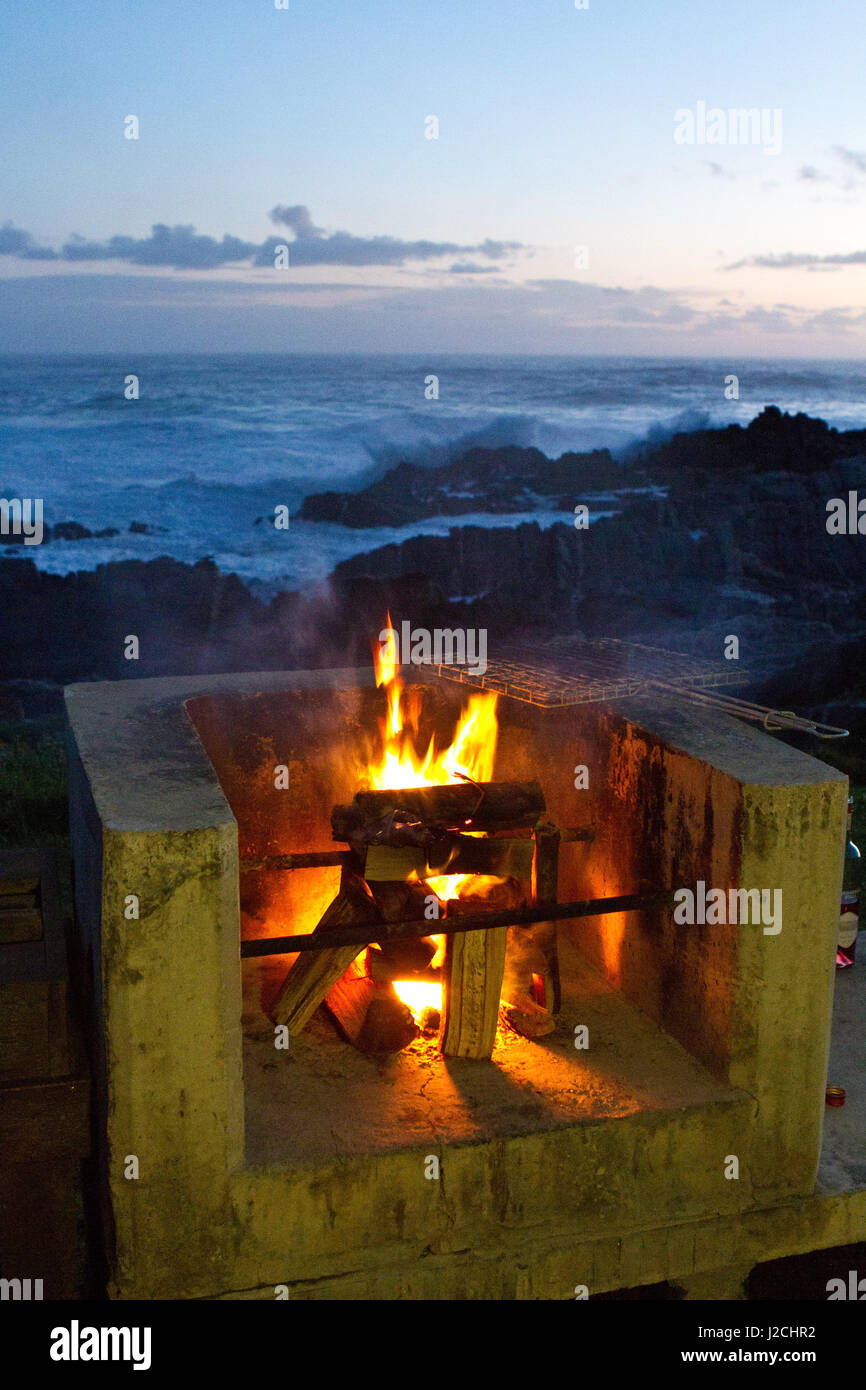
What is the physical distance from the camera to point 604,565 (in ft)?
64.3

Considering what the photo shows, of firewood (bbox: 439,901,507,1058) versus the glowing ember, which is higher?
firewood (bbox: 439,901,507,1058)

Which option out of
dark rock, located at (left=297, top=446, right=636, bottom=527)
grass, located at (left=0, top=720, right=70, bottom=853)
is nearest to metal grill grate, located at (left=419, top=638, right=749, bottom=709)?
grass, located at (left=0, top=720, right=70, bottom=853)

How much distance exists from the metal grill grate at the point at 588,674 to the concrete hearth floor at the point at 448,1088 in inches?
46.7

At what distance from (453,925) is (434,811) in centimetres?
42

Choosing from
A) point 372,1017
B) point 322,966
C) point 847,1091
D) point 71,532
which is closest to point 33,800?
point 322,966

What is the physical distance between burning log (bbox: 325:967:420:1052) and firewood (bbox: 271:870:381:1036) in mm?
109

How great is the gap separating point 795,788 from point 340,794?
85.1 inches

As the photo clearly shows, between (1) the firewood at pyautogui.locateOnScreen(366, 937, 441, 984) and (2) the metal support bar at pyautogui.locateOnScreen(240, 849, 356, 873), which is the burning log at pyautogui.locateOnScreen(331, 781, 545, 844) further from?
(1) the firewood at pyautogui.locateOnScreen(366, 937, 441, 984)

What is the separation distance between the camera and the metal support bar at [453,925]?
11.0 ft

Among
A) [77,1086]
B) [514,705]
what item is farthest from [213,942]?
[514,705]

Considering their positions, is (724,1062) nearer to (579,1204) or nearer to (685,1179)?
(685,1179)

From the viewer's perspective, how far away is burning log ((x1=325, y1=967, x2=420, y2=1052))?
3.90 metres

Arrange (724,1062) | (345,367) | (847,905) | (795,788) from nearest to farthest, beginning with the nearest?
(795,788)
(724,1062)
(847,905)
(345,367)
